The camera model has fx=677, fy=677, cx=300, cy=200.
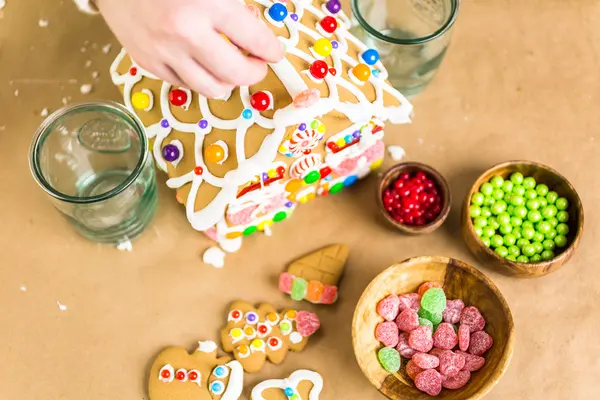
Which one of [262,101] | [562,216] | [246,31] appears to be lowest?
[562,216]

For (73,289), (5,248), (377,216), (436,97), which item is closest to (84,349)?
(73,289)

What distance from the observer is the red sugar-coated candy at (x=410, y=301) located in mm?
900

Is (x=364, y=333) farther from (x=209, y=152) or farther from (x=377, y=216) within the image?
(x=209, y=152)

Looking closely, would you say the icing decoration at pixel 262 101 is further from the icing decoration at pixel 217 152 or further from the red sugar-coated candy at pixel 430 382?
the red sugar-coated candy at pixel 430 382

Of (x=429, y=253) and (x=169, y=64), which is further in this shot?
(x=429, y=253)

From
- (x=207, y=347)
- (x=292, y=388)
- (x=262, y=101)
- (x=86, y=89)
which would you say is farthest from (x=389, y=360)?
(x=86, y=89)

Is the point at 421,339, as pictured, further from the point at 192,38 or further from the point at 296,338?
the point at 192,38

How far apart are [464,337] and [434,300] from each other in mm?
60

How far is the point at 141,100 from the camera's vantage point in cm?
88

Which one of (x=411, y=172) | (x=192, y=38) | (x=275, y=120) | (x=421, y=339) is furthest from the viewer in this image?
(x=411, y=172)

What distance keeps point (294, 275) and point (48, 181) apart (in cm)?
36

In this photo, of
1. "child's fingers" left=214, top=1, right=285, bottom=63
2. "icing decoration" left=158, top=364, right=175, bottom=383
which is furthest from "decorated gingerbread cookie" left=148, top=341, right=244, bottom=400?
"child's fingers" left=214, top=1, right=285, bottom=63

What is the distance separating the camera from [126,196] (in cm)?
91

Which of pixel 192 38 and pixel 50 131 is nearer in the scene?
pixel 192 38
